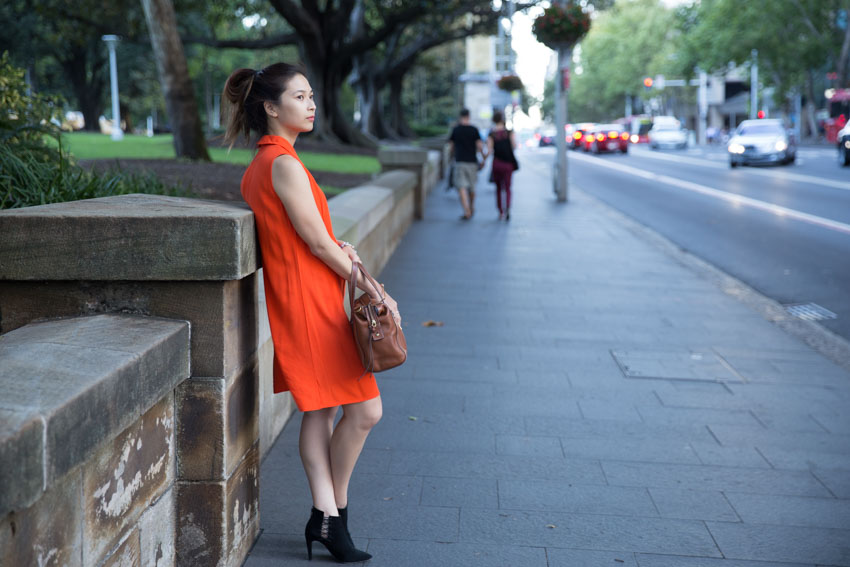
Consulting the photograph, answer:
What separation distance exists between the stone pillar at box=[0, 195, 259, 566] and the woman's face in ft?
1.04

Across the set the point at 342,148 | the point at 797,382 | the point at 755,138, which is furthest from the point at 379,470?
the point at 755,138

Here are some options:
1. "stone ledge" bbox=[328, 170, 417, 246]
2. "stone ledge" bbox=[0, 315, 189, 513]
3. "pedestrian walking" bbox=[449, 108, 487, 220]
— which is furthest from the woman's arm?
"pedestrian walking" bbox=[449, 108, 487, 220]

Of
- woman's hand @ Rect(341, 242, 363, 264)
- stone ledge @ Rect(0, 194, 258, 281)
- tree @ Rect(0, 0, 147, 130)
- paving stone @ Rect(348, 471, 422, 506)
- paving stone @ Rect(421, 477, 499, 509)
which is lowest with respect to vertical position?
paving stone @ Rect(421, 477, 499, 509)

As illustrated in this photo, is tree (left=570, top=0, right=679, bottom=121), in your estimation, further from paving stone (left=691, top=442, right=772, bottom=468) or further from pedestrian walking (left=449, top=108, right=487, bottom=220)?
paving stone (left=691, top=442, right=772, bottom=468)

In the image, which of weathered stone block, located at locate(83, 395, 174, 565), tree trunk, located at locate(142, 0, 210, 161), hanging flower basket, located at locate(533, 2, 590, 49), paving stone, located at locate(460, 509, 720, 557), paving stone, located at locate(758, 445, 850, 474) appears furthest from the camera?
hanging flower basket, located at locate(533, 2, 590, 49)

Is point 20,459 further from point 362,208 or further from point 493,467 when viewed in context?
point 362,208

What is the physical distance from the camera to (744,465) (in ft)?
15.2

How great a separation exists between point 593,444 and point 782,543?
1283mm

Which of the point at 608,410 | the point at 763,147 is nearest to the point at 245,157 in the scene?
the point at 608,410

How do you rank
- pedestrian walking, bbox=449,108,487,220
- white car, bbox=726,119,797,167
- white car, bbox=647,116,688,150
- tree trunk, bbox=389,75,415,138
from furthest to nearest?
white car, bbox=647,116,688,150
tree trunk, bbox=389,75,415,138
white car, bbox=726,119,797,167
pedestrian walking, bbox=449,108,487,220

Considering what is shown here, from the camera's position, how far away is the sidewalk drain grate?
8727 mm

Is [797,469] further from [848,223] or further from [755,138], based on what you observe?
[755,138]

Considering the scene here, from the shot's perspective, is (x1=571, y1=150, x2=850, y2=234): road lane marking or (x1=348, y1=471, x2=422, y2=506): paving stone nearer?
(x1=348, y1=471, x2=422, y2=506): paving stone

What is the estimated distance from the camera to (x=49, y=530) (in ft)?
7.04
